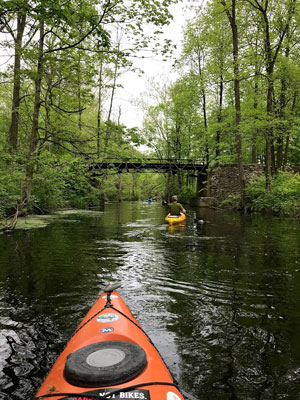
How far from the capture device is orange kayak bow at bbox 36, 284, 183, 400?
5.83 ft

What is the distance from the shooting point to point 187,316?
13.0 feet

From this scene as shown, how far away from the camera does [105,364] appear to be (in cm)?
199

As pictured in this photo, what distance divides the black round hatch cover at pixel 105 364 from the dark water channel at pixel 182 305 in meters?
0.76

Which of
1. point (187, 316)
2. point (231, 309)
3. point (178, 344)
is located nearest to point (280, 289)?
point (231, 309)

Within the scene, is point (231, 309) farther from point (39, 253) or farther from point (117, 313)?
point (39, 253)

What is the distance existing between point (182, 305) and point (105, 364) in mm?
2485

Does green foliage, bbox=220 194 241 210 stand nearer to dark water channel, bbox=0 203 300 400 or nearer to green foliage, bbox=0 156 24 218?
dark water channel, bbox=0 203 300 400

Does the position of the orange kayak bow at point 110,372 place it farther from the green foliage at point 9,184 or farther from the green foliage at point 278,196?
the green foliage at point 278,196

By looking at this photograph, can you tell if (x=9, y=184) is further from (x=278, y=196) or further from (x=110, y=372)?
(x=278, y=196)

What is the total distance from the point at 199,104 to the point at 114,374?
27.1 meters

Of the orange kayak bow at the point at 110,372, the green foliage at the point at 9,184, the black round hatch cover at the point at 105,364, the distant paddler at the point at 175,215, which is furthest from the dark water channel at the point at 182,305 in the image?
the distant paddler at the point at 175,215

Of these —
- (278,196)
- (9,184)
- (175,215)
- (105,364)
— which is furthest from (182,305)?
(278,196)

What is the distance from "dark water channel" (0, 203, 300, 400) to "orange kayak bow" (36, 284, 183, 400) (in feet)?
2.10

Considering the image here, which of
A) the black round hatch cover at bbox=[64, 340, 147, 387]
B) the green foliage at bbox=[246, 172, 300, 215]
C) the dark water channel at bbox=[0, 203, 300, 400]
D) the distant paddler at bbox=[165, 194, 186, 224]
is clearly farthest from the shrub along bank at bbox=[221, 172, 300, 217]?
the black round hatch cover at bbox=[64, 340, 147, 387]
